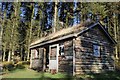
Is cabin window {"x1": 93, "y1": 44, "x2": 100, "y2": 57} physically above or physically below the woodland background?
below

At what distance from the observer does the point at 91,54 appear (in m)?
20.1

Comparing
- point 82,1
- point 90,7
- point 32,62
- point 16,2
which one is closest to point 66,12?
point 82,1

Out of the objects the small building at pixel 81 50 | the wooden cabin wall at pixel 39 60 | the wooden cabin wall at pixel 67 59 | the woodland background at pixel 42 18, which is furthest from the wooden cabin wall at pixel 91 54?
the woodland background at pixel 42 18

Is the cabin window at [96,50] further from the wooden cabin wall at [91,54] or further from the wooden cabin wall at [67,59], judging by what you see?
the wooden cabin wall at [67,59]

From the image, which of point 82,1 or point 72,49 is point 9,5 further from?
point 72,49

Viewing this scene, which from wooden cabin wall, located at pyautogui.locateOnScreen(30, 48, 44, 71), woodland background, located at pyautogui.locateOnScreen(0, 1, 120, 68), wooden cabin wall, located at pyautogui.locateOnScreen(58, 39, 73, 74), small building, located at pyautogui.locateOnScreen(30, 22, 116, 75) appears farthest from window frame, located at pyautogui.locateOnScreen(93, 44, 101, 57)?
woodland background, located at pyautogui.locateOnScreen(0, 1, 120, 68)

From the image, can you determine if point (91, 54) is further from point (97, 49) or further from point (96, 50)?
point (97, 49)

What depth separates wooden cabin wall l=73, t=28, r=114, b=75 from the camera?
61.5 ft

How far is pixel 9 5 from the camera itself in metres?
48.2

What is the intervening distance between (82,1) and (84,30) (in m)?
26.6

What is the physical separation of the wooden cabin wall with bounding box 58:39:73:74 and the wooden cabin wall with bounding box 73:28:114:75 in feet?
1.82

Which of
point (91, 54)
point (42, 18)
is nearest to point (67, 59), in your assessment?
point (91, 54)

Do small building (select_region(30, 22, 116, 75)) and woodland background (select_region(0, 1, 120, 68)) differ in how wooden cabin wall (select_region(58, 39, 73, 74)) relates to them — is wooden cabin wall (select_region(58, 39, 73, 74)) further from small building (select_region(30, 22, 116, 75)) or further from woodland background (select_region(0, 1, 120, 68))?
woodland background (select_region(0, 1, 120, 68))

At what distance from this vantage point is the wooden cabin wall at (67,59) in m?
18.9
